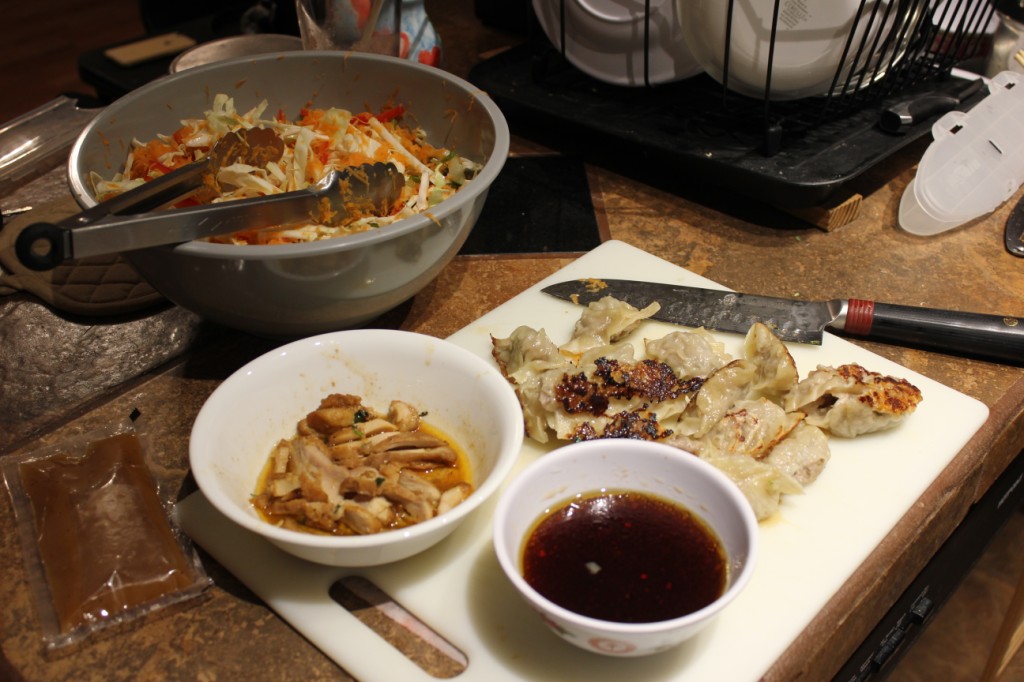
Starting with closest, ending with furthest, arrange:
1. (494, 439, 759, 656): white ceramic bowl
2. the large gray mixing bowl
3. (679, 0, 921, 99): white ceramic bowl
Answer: (494, 439, 759, 656): white ceramic bowl
the large gray mixing bowl
(679, 0, 921, 99): white ceramic bowl

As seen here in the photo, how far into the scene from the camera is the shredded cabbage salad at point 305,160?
1381mm

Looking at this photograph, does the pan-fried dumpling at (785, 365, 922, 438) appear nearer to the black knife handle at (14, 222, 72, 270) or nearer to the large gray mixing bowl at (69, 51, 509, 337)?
the large gray mixing bowl at (69, 51, 509, 337)

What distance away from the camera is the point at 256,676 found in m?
0.99

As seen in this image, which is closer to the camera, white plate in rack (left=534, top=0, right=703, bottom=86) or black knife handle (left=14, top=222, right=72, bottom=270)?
black knife handle (left=14, top=222, right=72, bottom=270)

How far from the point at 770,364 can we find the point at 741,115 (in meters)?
0.85

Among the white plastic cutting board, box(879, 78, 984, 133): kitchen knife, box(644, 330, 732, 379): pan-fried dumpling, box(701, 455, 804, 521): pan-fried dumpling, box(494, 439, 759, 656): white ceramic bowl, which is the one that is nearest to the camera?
box(494, 439, 759, 656): white ceramic bowl

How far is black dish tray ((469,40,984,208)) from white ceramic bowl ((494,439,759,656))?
0.86 meters

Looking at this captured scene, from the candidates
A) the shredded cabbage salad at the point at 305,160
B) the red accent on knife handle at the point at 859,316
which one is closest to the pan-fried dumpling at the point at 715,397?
the red accent on knife handle at the point at 859,316

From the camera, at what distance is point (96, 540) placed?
1066mm

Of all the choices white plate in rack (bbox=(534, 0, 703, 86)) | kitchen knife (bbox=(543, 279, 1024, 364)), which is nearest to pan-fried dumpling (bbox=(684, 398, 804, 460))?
kitchen knife (bbox=(543, 279, 1024, 364))

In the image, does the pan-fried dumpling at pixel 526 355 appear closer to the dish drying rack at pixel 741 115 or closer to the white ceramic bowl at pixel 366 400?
the white ceramic bowl at pixel 366 400

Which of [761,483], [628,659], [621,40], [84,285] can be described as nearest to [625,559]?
[628,659]

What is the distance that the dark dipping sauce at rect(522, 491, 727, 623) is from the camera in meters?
0.93

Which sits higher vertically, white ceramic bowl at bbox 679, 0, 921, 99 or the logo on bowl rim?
white ceramic bowl at bbox 679, 0, 921, 99
